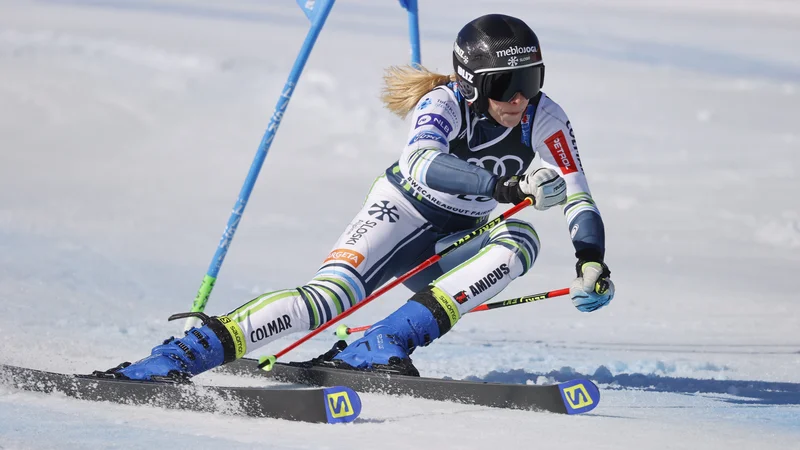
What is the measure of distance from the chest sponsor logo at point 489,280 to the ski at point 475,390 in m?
0.46

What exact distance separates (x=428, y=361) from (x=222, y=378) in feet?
5.25

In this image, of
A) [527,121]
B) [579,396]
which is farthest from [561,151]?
[579,396]

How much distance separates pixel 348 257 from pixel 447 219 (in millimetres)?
594

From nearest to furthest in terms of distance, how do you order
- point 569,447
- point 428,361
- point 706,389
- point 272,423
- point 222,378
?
point 569,447 → point 272,423 → point 222,378 → point 706,389 → point 428,361

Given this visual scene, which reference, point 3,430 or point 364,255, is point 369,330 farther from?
point 3,430

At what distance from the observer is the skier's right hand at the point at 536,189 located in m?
3.98

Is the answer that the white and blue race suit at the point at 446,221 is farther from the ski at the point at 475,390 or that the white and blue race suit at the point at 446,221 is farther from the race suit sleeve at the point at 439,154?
the ski at the point at 475,390

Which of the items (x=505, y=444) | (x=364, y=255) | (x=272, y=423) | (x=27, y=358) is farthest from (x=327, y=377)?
(x=27, y=358)

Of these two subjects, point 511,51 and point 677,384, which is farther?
point 677,384

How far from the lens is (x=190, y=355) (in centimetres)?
A: 420

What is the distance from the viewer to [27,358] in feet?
17.5

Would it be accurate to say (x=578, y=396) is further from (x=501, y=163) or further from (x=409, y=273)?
(x=501, y=163)

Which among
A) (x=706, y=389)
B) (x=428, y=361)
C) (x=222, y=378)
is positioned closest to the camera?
(x=222, y=378)

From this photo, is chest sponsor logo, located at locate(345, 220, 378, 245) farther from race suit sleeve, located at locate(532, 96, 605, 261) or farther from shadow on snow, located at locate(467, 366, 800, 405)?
shadow on snow, located at locate(467, 366, 800, 405)
